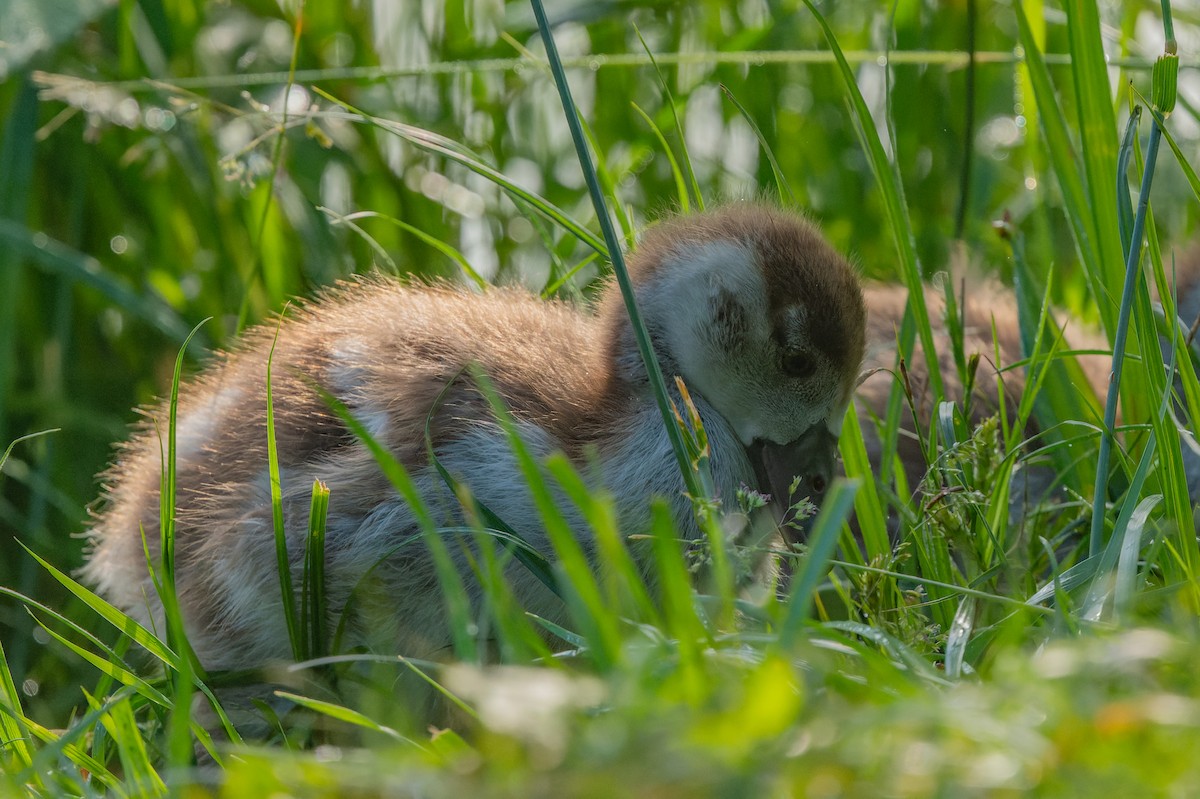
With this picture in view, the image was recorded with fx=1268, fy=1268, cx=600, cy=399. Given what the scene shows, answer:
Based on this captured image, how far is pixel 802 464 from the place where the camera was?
6.90 feet

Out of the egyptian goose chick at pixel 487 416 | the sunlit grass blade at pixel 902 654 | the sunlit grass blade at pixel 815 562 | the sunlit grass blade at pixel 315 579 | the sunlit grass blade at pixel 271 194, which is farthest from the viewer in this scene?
the sunlit grass blade at pixel 271 194

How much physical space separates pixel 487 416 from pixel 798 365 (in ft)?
1.70

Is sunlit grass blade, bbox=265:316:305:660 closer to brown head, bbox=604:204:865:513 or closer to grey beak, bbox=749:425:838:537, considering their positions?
brown head, bbox=604:204:865:513

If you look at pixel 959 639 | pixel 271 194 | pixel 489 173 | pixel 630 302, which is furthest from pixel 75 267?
pixel 959 639

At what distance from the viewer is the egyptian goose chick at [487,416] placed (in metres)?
1.90

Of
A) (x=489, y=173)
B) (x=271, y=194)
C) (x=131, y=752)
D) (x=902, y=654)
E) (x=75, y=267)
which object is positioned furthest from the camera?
(x=75, y=267)

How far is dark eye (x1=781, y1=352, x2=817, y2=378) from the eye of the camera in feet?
6.76

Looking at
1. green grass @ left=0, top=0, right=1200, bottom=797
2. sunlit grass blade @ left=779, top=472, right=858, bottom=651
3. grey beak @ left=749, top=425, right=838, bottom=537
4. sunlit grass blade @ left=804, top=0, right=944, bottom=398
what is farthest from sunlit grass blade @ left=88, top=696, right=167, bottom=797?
sunlit grass blade @ left=804, top=0, right=944, bottom=398

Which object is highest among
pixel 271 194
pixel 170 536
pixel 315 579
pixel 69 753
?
pixel 271 194

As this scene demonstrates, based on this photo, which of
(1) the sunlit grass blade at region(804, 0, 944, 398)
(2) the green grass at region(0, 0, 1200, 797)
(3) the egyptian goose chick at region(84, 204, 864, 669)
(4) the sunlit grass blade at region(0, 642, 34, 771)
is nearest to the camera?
(2) the green grass at region(0, 0, 1200, 797)

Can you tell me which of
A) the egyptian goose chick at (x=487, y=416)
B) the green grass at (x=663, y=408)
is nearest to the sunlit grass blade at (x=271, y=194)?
the green grass at (x=663, y=408)

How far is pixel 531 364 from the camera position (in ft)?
6.76

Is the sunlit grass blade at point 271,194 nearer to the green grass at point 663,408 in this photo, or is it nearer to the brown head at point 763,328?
the green grass at point 663,408

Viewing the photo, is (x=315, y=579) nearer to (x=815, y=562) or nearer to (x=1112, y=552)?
(x=815, y=562)
